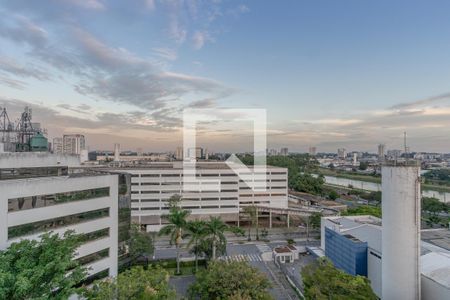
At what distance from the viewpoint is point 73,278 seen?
10.6 m

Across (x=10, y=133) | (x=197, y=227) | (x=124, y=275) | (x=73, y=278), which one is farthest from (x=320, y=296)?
(x=10, y=133)

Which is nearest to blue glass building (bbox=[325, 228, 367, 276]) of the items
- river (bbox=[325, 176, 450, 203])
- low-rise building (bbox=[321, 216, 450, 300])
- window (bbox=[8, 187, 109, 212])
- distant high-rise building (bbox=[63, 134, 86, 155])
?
low-rise building (bbox=[321, 216, 450, 300])

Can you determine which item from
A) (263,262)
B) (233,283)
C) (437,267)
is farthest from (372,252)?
(233,283)

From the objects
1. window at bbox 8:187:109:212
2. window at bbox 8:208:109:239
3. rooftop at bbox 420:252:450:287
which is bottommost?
rooftop at bbox 420:252:450:287

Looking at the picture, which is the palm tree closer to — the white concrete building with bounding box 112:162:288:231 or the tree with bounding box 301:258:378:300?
the tree with bounding box 301:258:378:300

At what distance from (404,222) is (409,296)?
14.1 ft

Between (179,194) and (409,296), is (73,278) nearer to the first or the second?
(409,296)

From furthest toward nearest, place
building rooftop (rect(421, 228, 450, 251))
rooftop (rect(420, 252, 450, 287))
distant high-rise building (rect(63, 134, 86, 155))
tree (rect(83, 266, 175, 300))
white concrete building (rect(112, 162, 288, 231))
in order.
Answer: distant high-rise building (rect(63, 134, 86, 155))
white concrete building (rect(112, 162, 288, 231))
building rooftop (rect(421, 228, 450, 251))
rooftop (rect(420, 252, 450, 287))
tree (rect(83, 266, 175, 300))

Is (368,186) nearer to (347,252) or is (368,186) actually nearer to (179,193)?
(179,193)

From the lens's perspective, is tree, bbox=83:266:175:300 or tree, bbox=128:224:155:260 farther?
tree, bbox=128:224:155:260

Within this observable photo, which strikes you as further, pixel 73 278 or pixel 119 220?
pixel 119 220

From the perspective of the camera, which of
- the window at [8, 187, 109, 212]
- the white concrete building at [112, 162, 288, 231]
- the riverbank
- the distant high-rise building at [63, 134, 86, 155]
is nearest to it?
the window at [8, 187, 109, 212]

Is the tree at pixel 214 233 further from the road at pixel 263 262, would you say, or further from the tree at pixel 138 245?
the tree at pixel 138 245

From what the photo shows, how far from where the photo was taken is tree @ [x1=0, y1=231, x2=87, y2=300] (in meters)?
9.13
